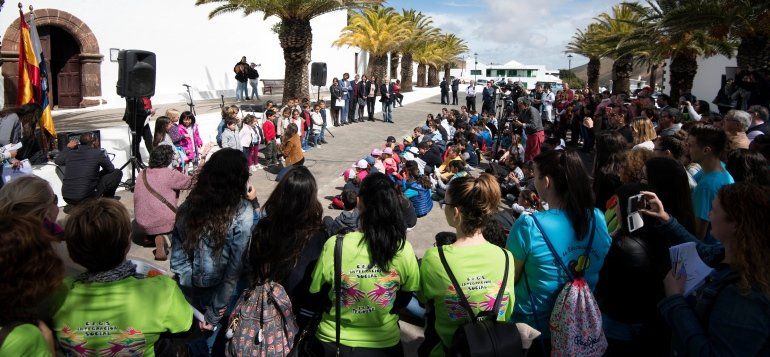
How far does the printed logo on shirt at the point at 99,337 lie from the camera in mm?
2207

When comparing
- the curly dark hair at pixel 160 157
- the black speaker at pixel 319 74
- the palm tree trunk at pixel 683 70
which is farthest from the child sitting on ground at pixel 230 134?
the palm tree trunk at pixel 683 70

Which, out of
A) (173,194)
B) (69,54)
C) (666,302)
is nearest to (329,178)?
(173,194)

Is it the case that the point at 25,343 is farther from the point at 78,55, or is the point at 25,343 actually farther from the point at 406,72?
the point at 406,72

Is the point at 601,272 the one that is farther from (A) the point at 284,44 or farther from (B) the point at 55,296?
(A) the point at 284,44

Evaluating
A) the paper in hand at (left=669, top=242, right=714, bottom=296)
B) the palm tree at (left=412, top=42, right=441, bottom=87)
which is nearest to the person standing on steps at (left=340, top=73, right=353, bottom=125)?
the paper in hand at (left=669, top=242, right=714, bottom=296)

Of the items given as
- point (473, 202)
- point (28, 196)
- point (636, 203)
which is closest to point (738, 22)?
point (636, 203)

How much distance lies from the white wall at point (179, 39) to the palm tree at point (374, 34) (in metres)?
6.26

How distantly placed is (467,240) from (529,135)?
851cm

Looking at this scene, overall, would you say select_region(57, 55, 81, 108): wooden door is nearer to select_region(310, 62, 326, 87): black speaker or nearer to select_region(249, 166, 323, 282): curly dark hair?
select_region(310, 62, 326, 87): black speaker

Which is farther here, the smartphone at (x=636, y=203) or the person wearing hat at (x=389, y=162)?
the person wearing hat at (x=389, y=162)

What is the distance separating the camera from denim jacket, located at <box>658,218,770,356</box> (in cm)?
181

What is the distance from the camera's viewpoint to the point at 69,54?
18609 millimetres

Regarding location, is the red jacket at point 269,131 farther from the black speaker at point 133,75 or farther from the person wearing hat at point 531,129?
the person wearing hat at point 531,129

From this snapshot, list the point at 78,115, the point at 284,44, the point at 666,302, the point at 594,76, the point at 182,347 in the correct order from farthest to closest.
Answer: the point at 594,76, the point at 284,44, the point at 78,115, the point at 182,347, the point at 666,302
